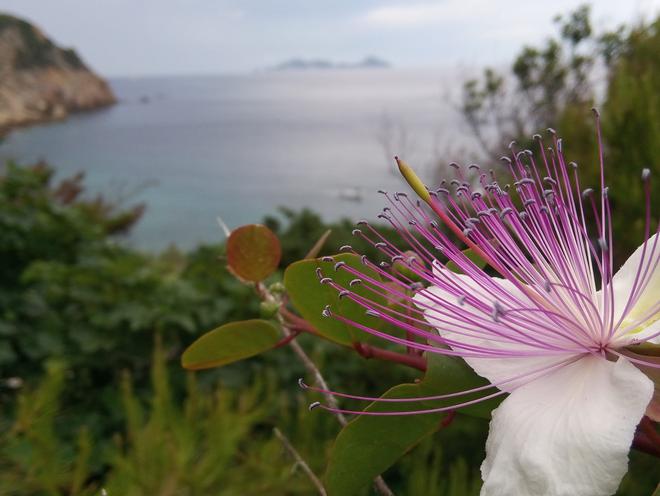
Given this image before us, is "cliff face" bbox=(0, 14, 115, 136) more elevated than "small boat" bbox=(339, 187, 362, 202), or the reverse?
"cliff face" bbox=(0, 14, 115, 136)

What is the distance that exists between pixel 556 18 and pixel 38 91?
13.9 metres

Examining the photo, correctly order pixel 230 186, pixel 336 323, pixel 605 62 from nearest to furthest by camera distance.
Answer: pixel 336 323 < pixel 605 62 < pixel 230 186

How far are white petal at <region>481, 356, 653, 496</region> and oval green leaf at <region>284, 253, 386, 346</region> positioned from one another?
0.38ft

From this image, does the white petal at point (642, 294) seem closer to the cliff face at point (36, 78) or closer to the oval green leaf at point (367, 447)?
the oval green leaf at point (367, 447)

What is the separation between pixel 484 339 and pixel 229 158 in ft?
41.0

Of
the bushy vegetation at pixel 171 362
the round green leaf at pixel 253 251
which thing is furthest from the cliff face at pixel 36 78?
the round green leaf at pixel 253 251

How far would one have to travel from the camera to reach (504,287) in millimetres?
416

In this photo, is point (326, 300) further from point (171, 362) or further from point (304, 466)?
point (171, 362)

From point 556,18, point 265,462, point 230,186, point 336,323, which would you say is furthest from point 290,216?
point 230,186

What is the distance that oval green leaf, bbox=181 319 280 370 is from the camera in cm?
46

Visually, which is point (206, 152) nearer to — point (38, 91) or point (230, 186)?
point (230, 186)

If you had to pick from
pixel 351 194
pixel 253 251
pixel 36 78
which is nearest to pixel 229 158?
pixel 351 194

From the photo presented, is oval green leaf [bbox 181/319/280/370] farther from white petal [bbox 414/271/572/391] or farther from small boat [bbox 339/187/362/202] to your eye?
small boat [bbox 339/187/362/202]

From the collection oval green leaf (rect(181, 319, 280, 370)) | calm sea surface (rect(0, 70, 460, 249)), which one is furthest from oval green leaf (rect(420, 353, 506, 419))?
calm sea surface (rect(0, 70, 460, 249))
